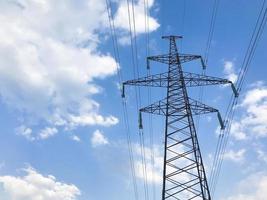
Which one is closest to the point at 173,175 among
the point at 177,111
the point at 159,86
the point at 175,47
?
the point at 177,111

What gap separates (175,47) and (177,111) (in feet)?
26.0

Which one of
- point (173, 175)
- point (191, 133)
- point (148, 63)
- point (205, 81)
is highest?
point (148, 63)

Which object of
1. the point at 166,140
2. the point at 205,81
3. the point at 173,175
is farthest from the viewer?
the point at 205,81

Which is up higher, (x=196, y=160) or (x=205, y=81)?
(x=205, y=81)

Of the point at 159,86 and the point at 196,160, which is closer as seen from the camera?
the point at 196,160

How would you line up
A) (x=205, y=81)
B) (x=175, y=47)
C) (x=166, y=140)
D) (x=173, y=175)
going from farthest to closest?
1. (x=175, y=47)
2. (x=205, y=81)
3. (x=166, y=140)
4. (x=173, y=175)

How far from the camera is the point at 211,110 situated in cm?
2847

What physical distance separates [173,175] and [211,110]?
211 inches

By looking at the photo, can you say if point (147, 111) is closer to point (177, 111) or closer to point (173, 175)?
point (177, 111)

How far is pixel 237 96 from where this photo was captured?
94.2 feet

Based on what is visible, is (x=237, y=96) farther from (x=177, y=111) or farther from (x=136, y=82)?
(x=136, y=82)

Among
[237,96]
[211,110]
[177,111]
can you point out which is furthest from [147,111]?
[237,96]

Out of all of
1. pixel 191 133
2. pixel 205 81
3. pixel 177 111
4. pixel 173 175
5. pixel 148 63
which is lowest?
pixel 173 175

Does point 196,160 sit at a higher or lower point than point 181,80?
lower
